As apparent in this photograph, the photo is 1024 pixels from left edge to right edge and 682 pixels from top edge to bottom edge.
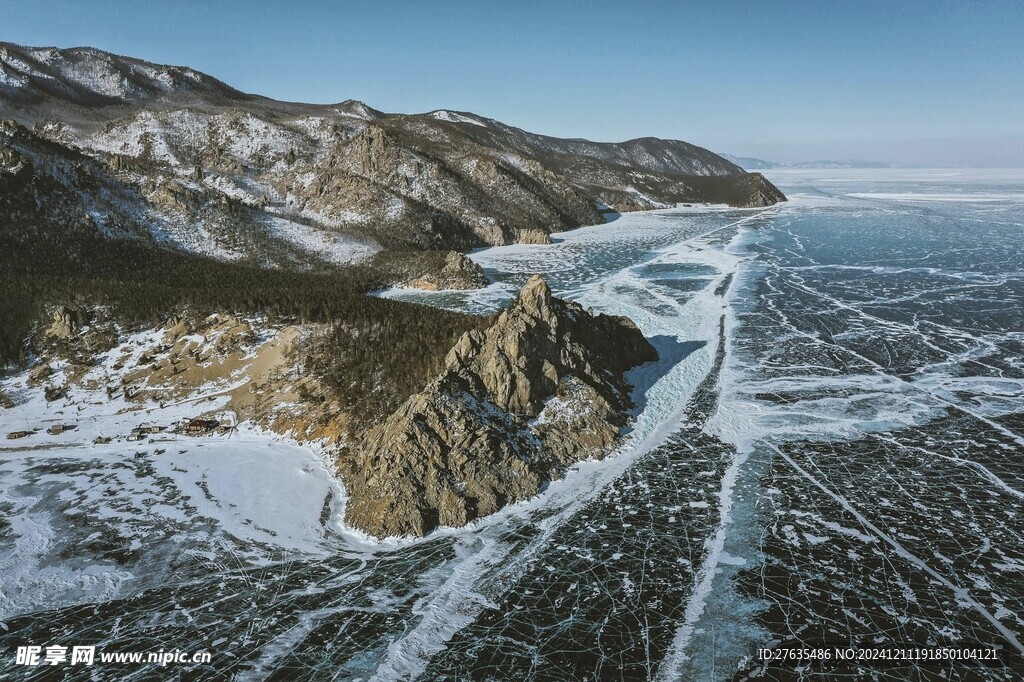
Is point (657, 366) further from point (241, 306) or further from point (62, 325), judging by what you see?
point (62, 325)

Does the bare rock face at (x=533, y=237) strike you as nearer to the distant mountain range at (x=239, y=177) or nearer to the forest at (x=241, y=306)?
the distant mountain range at (x=239, y=177)

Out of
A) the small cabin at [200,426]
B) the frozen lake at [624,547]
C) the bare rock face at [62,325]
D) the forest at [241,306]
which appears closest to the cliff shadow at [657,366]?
the frozen lake at [624,547]

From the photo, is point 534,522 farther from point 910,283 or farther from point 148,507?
point 910,283

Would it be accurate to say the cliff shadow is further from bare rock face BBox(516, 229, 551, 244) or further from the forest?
bare rock face BBox(516, 229, 551, 244)

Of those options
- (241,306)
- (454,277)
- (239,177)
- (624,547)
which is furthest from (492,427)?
(239,177)

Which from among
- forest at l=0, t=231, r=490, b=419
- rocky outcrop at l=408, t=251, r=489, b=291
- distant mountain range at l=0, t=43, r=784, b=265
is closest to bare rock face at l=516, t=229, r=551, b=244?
distant mountain range at l=0, t=43, r=784, b=265

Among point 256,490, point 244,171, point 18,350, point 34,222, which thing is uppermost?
point 244,171

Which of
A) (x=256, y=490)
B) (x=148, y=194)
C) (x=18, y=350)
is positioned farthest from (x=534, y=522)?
(x=148, y=194)
